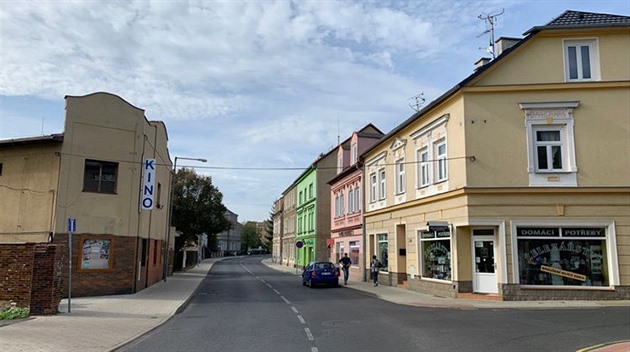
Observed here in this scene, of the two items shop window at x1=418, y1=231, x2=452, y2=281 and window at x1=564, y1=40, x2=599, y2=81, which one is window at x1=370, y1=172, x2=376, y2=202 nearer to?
shop window at x1=418, y1=231, x2=452, y2=281

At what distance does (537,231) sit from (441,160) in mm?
4946

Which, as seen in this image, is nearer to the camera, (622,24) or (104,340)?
(104,340)

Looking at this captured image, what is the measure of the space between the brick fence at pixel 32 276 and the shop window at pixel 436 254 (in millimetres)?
14307

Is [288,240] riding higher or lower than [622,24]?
lower

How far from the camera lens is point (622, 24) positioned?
1898 centimetres

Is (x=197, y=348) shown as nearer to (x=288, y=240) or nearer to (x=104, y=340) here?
(x=104, y=340)

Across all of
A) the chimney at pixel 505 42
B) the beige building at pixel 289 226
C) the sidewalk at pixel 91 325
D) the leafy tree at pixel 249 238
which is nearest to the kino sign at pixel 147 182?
the sidewalk at pixel 91 325

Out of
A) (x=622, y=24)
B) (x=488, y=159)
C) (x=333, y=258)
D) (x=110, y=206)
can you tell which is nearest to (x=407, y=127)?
(x=488, y=159)

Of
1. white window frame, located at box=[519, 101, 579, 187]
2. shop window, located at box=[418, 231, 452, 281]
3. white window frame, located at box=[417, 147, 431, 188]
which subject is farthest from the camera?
white window frame, located at box=[417, 147, 431, 188]

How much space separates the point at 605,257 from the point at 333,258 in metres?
26.0

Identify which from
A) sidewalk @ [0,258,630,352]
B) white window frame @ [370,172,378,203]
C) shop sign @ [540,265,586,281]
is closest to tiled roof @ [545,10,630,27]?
shop sign @ [540,265,586,281]

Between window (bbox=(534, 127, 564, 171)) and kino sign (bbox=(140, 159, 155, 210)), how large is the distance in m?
15.9

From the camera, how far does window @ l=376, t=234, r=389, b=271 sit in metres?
28.7

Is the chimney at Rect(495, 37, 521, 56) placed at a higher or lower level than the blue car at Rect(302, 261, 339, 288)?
higher
